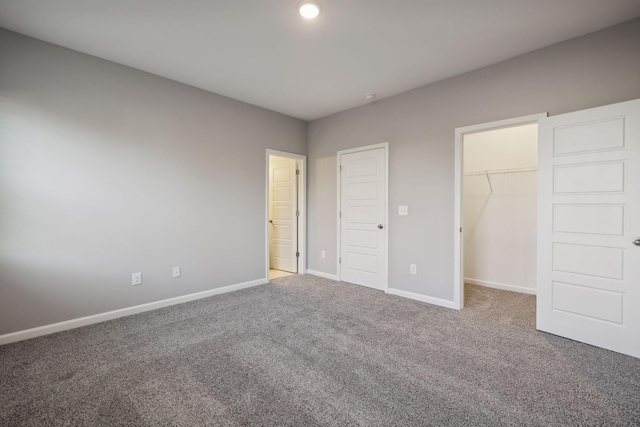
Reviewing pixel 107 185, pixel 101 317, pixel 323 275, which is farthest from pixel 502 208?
pixel 101 317

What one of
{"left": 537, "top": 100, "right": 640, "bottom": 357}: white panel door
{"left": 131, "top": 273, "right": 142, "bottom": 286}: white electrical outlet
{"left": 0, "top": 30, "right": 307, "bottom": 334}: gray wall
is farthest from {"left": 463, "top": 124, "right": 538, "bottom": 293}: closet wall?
{"left": 131, "top": 273, "right": 142, "bottom": 286}: white electrical outlet

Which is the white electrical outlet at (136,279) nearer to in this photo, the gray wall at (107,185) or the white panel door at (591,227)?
the gray wall at (107,185)

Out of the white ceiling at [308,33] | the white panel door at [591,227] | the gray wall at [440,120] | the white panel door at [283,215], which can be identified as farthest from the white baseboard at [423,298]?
the white ceiling at [308,33]

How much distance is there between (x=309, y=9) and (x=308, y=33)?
0.33 metres

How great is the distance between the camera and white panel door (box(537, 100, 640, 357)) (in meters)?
2.25

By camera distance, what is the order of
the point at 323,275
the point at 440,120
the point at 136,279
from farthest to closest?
the point at 323,275 → the point at 440,120 → the point at 136,279

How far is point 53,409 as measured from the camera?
1.66 meters

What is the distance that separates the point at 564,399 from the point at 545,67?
2.84 metres

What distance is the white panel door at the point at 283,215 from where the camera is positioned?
508 centimetres

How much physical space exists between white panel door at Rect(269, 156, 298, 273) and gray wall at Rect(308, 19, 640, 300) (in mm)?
527

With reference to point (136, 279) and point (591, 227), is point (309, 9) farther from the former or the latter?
point (136, 279)

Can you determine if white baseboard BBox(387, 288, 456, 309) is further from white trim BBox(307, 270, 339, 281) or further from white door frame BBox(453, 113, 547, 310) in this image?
white trim BBox(307, 270, 339, 281)

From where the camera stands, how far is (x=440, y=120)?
3.44 metres

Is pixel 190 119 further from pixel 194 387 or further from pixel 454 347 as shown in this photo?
pixel 454 347
